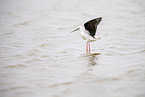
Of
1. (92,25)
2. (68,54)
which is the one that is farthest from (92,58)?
(92,25)

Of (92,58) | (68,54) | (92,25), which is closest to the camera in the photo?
(92,58)

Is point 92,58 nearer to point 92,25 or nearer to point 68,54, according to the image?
point 68,54

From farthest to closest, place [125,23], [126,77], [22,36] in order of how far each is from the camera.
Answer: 1. [125,23]
2. [22,36]
3. [126,77]

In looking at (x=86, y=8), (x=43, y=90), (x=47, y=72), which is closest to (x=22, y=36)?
(x=47, y=72)

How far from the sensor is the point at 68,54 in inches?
315

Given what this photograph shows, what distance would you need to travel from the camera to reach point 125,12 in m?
14.4

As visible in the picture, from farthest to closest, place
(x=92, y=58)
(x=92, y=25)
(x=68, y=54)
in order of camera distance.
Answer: (x=68, y=54) < (x=92, y=25) < (x=92, y=58)

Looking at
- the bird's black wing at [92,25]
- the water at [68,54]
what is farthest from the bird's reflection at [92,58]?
the bird's black wing at [92,25]

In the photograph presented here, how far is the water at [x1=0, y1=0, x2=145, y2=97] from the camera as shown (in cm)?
546

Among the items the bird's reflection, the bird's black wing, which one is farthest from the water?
the bird's black wing

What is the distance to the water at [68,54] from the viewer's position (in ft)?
17.9

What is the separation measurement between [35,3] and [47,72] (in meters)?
11.4

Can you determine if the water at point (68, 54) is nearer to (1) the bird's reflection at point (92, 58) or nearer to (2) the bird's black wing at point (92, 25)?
(1) the bird's reflection at point (92, 58)

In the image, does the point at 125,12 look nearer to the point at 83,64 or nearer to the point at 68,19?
the point at 68,19
